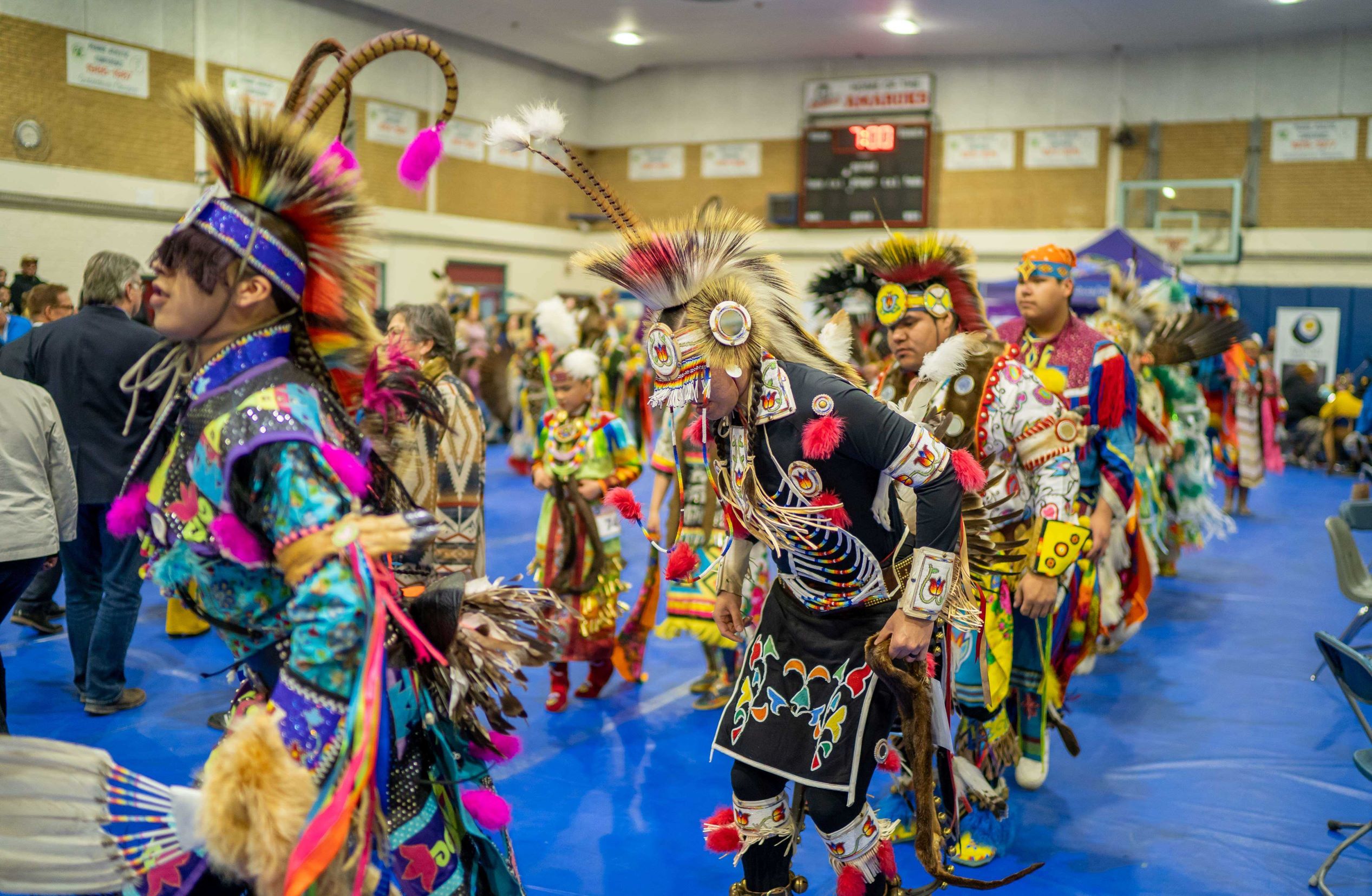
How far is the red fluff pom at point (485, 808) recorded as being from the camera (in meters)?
1.79

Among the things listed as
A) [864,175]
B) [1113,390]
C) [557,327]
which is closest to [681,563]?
[1113,390]

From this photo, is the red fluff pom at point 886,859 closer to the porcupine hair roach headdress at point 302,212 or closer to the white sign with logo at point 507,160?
the porcupine hair roach headdress at point 302,212

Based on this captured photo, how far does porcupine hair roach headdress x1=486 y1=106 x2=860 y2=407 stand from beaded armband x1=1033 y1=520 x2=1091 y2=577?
908 mm

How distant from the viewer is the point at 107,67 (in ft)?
36.8

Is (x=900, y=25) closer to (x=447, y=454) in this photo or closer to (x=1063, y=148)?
(x=1063, y=148)

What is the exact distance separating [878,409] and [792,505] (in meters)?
0.29

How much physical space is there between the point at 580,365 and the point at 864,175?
13112mm

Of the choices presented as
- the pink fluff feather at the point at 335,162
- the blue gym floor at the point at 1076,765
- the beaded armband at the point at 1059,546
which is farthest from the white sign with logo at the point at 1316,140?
the pink fluff feather at the point at 335,162

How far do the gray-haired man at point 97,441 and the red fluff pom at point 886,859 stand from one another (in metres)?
3.35

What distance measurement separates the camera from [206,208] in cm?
160

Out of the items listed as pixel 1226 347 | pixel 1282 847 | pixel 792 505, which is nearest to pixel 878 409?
pixel 792 505

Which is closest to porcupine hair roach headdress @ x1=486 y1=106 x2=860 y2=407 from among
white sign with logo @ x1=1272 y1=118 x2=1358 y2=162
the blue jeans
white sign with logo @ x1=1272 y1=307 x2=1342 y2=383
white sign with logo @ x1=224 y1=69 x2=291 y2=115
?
the blue jeans

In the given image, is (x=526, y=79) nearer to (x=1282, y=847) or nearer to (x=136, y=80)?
(x=136, y=80)

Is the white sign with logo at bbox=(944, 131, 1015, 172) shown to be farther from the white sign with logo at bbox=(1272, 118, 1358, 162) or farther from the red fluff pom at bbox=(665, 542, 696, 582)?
the red fluff pom at bbox=(665, 542, 696, 582)
